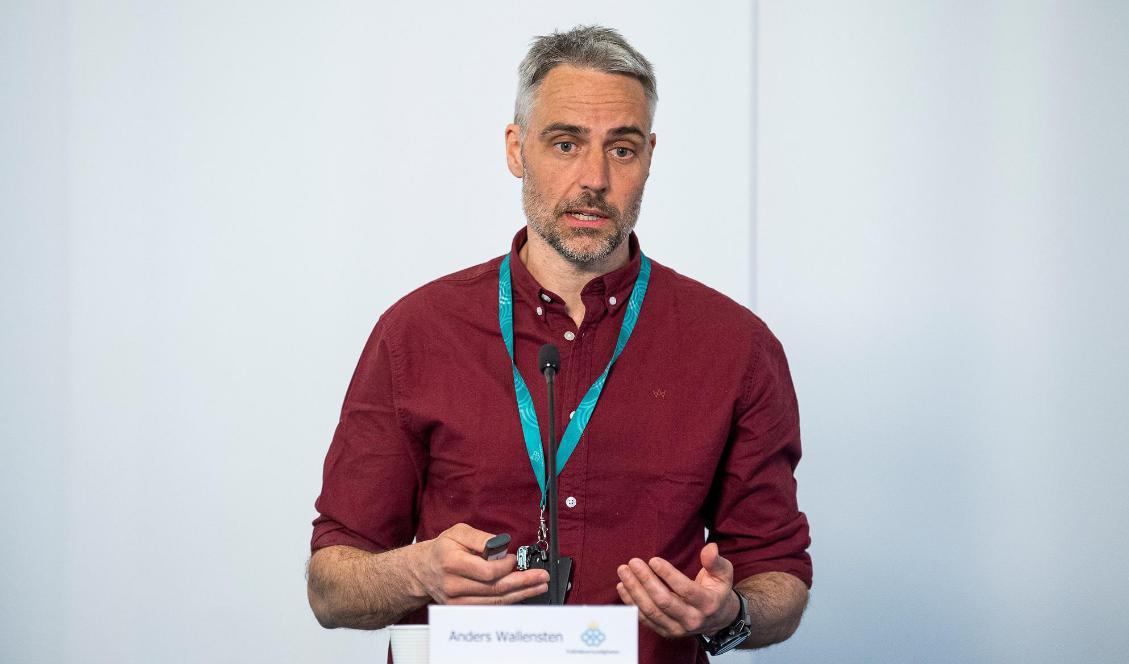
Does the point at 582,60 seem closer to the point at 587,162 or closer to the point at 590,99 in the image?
the point at 590,99

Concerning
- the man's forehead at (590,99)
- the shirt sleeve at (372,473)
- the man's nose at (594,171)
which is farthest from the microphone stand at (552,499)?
the man's forehead at (590,99)

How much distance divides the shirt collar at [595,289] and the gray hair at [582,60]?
0.92ft

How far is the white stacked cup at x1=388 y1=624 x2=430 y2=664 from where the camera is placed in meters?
1.41

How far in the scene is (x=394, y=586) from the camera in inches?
73.6

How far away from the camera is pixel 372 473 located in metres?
2.07

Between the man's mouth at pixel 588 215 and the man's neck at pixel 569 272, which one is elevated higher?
the man's mouth at pixel 588 215

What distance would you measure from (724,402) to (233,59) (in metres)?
1.70

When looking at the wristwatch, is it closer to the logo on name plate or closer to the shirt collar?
the logo on name plate

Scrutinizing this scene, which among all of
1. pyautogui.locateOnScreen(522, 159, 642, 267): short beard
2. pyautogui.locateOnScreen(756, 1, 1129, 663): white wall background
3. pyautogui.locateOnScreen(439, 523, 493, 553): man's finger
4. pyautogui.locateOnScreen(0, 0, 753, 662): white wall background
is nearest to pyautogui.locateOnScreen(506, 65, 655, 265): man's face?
pyautogui.locateOnScreen(522, 159, 642, 267): short beard

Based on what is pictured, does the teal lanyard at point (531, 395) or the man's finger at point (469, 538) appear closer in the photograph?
the man's finger at point (469, 538)

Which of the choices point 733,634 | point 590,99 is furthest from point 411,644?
point 590,99

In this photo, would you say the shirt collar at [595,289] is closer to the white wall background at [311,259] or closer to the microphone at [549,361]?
the microphone at [549,361]

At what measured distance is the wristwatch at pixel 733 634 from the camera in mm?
1781

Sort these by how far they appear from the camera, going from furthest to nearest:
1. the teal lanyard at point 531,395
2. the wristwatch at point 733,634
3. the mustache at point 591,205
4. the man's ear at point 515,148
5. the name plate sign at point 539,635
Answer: the man's ear at point 515,148 < the mustache at point 591,205 < the teal lanyard at point 531,395 < the wristwatch at point 733,634 < the name plate sign at point 539,635
